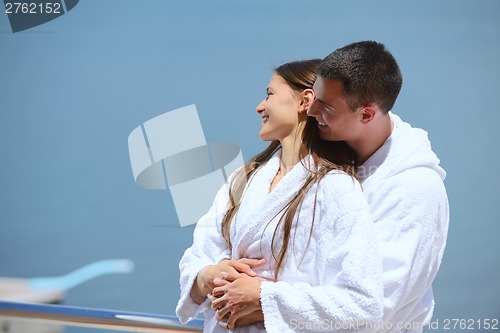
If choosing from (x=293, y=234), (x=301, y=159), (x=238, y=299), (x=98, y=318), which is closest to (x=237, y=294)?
(x=238, y=299)

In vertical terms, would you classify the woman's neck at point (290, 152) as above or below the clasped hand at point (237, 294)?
above

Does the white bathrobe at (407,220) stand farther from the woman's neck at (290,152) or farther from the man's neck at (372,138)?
the woman's neck at (290,152)

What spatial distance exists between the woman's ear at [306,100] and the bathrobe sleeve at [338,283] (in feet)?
0.54

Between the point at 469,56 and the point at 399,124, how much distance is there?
139 centimetres

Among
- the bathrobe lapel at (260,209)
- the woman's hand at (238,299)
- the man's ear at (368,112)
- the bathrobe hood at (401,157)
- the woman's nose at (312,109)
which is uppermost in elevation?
the woman's nose at (312,109)

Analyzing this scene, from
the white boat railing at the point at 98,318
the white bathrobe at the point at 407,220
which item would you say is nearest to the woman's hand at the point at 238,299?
the white bathrobe at the point at 407,220

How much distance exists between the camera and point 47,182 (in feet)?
8.08

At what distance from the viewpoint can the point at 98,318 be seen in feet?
5.57

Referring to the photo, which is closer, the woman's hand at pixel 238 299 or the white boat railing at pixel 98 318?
the woman's hand at pixel 238 299

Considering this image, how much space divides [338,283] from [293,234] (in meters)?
0.13

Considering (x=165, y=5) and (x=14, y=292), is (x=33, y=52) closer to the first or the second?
(x=165, y=5)

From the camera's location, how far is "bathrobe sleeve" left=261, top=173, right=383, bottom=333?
112 cm

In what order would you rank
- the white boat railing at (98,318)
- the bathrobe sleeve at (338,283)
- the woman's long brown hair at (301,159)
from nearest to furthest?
1. the bathrobe sleeve at (338,283)
2. the woman's long brown hair at (301,159)
3. the white boat railing at (98,318)

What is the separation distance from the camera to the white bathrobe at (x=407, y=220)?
1.17 metres
